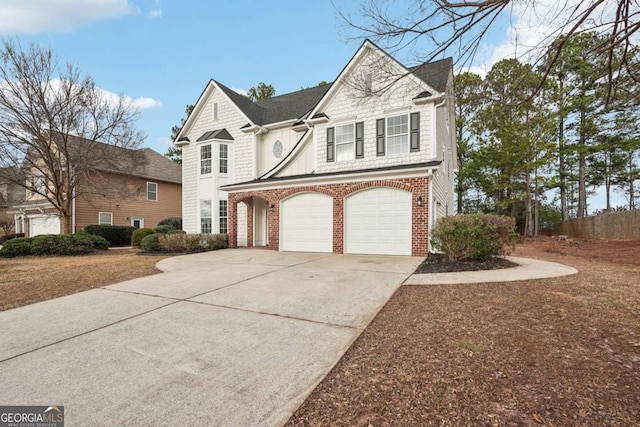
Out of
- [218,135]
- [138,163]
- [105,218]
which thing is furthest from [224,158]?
[105,218]

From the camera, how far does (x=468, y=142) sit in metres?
26.4

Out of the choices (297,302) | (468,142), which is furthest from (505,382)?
(468,142)

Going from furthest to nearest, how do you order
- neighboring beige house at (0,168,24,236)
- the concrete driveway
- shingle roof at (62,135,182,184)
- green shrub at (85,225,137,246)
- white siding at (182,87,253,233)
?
1. neighboring beige house at (0,168,24,236)
2. green shrub at (85,225,137,246)
3. shingle roof at (62,135,182,184)
4. white siding at (182,87,253,233)
5. the concrete driveway

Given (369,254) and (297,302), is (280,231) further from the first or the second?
(297,302)

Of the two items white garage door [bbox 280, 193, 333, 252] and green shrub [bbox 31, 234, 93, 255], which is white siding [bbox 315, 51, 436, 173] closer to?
white garage door [bbox 280, 193, 333, 252]

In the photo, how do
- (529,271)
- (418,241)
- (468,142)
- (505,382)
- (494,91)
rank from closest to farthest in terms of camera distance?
1. (505,382)
2. (529,271)
3. (418,241)
4. (494,91)
5. (468,142)

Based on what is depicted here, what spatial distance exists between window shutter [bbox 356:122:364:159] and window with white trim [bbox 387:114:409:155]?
1056mm

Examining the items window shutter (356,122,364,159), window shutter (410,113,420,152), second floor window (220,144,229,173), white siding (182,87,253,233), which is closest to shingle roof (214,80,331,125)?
white siding (182,87,253,233)

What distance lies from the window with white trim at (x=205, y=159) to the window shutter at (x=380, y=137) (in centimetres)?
900

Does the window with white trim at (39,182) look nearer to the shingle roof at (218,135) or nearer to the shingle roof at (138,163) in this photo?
the shingle roof at (138,163)

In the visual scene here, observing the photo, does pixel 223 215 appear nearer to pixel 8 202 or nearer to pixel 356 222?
pixel 356 222

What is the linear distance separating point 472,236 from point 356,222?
418 cm

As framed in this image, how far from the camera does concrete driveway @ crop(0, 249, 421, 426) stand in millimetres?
2342

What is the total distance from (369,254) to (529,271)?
4.70m
